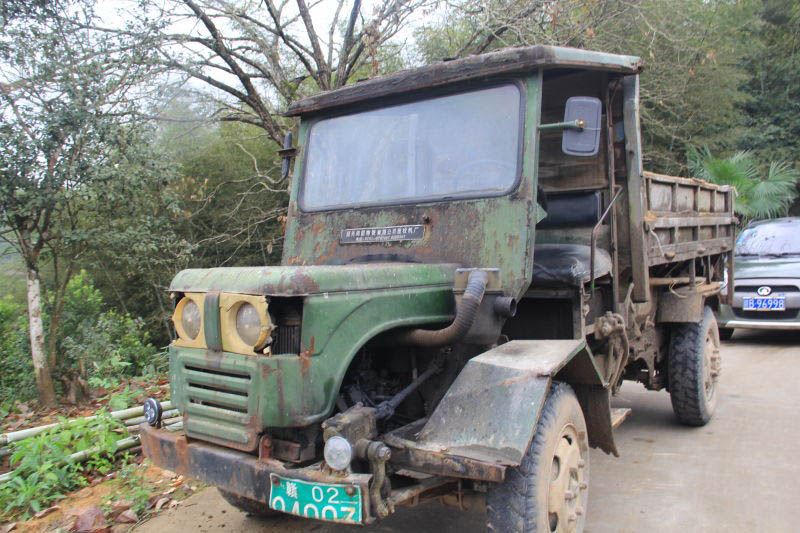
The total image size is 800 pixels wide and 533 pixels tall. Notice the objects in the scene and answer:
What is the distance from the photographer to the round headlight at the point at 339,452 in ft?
8.21

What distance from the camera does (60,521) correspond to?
397cm

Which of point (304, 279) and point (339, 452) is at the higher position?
point (304, 279)

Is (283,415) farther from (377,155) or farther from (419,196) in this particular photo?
(377,155)

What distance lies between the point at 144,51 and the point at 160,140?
1.95 metres

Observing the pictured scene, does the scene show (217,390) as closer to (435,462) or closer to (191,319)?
(191,319)

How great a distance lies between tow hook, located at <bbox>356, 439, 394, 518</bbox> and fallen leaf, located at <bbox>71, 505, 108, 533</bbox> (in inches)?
85.9

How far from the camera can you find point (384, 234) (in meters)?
3.73

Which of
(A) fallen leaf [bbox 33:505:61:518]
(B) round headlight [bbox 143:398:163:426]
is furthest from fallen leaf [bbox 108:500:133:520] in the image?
(B) round headlight [bbox 143:398:163:426]

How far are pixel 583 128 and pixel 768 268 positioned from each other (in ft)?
23.3

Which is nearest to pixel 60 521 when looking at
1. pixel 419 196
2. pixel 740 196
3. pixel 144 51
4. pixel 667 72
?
pixel 419 196

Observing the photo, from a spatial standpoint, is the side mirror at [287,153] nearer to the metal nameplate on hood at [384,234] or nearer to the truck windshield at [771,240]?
the metal nameplate on hood at [384,234]

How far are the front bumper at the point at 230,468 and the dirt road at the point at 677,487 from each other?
3.44ft

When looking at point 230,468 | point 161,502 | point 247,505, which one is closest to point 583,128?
point 230,468

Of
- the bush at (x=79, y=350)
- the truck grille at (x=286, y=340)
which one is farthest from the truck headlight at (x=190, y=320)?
the bush at (x=79, y=350)
